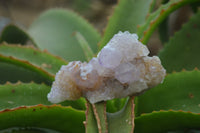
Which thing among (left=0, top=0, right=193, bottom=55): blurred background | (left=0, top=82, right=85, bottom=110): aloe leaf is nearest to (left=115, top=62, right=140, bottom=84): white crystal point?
(left=0, top=82, right=85, bottom=110): aloe leaf

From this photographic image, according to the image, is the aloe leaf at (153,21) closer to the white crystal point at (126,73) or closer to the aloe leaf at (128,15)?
the aloe leaf at (128,15)

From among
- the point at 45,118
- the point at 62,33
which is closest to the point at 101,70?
the point at 45,118

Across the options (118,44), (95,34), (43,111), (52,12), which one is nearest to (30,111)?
(43,111)

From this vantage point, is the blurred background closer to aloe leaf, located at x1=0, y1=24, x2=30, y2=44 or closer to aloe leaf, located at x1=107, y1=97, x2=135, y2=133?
aloe leaf, located at x1=0, y1=24, x2=30, y2=44

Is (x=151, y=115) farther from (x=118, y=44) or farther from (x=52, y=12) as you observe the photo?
(x=52, y=12)

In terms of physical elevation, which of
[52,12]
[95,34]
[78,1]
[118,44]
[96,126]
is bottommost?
[96,126]
